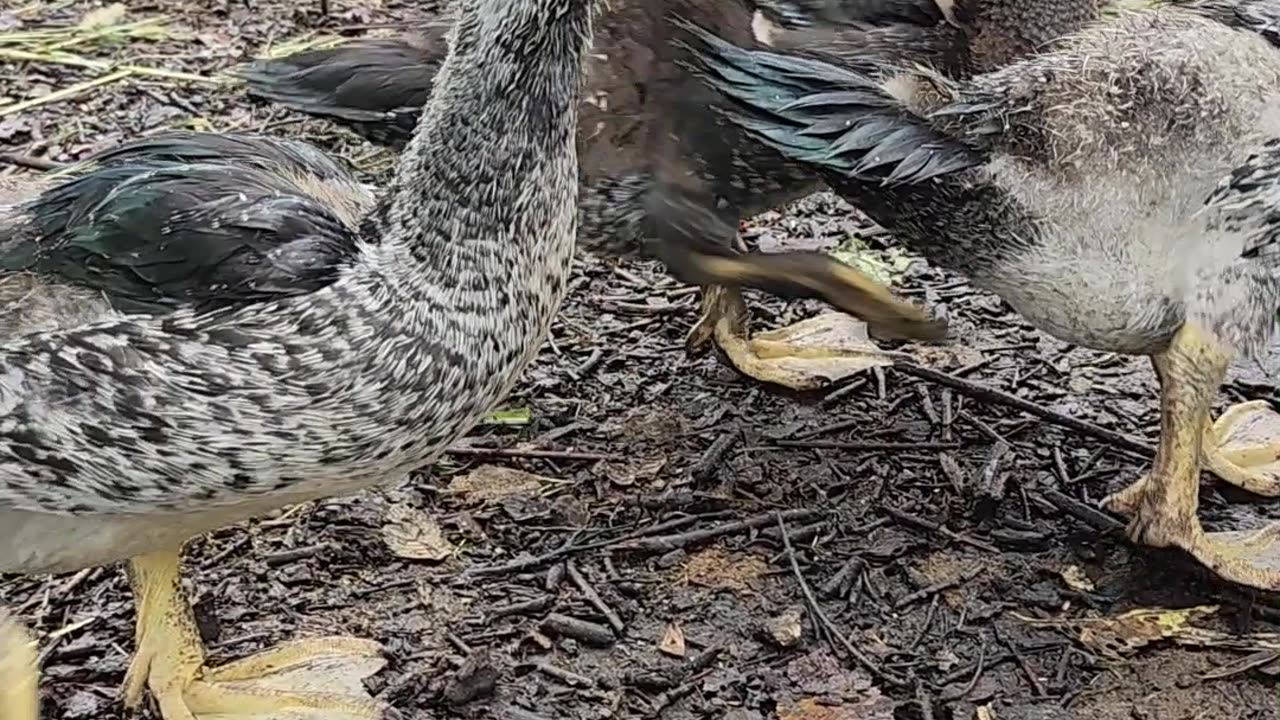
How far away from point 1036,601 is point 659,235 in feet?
3.62

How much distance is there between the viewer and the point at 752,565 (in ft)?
10.9

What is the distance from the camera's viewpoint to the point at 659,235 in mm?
3332

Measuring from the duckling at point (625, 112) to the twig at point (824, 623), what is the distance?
503mm

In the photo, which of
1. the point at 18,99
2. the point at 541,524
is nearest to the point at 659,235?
the point at 541,524

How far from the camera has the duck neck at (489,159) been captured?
262 centimetres

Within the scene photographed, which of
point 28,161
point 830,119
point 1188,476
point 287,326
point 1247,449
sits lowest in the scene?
Answer: point 1247,449

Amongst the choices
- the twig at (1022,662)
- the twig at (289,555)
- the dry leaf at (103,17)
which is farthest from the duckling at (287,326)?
the dry leaf at (103,17)

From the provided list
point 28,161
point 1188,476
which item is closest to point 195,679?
point 1188,476

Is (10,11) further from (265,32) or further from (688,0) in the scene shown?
(688,0)

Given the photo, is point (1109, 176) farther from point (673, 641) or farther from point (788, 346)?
point (673, 641)

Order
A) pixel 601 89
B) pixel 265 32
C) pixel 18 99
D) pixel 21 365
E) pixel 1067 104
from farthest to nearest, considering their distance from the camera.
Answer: pixel 265 32 → pixel 18 99 → pixel 601 89 → pixel 1067 104 → pixel 21 365

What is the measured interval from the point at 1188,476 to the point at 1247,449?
49 centimetres

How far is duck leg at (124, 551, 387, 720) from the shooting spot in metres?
2.83

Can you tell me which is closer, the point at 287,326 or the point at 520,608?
the point at 287,326
